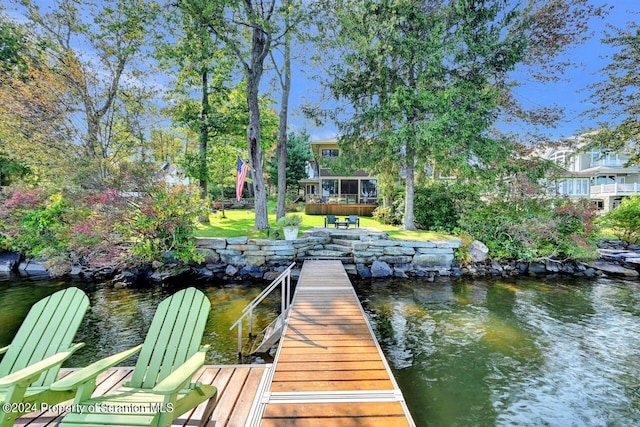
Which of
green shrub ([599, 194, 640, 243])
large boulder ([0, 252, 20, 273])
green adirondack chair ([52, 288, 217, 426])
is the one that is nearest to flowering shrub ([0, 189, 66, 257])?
large boulder ([0, 252, 20, 273])

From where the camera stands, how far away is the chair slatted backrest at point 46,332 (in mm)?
2688

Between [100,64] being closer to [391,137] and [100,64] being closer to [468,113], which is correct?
[391,137]

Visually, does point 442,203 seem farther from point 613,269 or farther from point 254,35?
point 254,35

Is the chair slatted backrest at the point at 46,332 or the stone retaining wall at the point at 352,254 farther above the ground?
the chair slatted backrest at the point at 46,332

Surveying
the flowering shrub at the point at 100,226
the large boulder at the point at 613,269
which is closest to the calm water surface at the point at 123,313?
the flowering shrub at the point at 100,226

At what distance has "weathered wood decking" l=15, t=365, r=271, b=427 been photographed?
2.48 meters

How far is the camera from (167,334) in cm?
276

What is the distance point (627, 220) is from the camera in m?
12.4

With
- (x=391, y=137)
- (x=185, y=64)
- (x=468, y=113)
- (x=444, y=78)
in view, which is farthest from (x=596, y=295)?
(x=185, y=64)

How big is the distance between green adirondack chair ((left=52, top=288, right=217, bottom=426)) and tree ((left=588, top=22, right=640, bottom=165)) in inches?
668

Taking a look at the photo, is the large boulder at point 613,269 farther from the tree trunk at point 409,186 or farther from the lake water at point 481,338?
the tree trunk at point 409,186

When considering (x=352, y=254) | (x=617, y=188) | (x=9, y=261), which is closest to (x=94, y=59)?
(x=9, y=261)

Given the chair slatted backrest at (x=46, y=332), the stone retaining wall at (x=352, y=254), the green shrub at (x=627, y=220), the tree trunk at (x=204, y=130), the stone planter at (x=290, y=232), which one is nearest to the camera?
the chair slatted backrest at (x=46, y=332)

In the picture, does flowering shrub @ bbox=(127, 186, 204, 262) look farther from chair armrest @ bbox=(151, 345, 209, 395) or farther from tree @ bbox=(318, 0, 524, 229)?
tree @ bbox=(318, 0, 524, 229)
